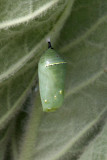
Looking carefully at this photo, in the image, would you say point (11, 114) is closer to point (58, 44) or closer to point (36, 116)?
point (36, 116)

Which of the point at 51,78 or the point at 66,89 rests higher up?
the point at 51,78

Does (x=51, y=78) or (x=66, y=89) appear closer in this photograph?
(x=51, y=78)

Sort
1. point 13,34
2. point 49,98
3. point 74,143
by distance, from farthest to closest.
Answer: point 74,143, point 49,98, point 13,34

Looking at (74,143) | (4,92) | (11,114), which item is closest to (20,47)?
(4,92)
